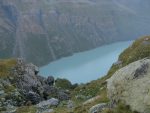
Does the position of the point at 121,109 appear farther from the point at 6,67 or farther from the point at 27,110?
the point at 6,67

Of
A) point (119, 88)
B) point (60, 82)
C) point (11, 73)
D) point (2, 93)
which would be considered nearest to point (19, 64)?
point (11, 73)

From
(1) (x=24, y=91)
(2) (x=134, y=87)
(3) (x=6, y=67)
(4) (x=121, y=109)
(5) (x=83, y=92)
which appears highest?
(3) (x=6, y=67)

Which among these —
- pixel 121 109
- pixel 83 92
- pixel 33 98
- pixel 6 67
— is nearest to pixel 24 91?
pixel 33 98

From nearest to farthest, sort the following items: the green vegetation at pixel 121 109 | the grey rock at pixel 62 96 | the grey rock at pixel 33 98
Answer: the green vegetation at pixel 121 109 < the grey rock at pixel 33 98 < the grey rock at pixel 62 96

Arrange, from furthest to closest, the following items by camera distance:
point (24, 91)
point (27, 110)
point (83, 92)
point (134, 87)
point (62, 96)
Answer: point (62, 96), point (83, 92), point (24, 91), point (27, 110), point (134, 87)

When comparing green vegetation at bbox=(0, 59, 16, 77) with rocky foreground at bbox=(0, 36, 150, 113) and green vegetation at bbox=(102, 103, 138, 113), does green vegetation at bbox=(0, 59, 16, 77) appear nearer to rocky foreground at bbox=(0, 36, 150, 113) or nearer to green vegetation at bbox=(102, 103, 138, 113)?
rocky foreground at bbox=(0, 36, 150, 113)

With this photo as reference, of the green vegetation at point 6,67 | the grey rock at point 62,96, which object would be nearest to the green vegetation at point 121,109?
the grey rock at point 62,96

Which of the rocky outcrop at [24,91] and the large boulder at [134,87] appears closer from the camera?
the large boulder at [134,87]

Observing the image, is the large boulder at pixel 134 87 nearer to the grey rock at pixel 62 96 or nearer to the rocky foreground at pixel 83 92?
the rocky foreground at pixel 83 92

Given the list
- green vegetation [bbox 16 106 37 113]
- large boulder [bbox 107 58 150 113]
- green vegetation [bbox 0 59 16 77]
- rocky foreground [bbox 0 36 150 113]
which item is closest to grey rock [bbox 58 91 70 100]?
rocky foreground [bbox 0 36 150 113]
